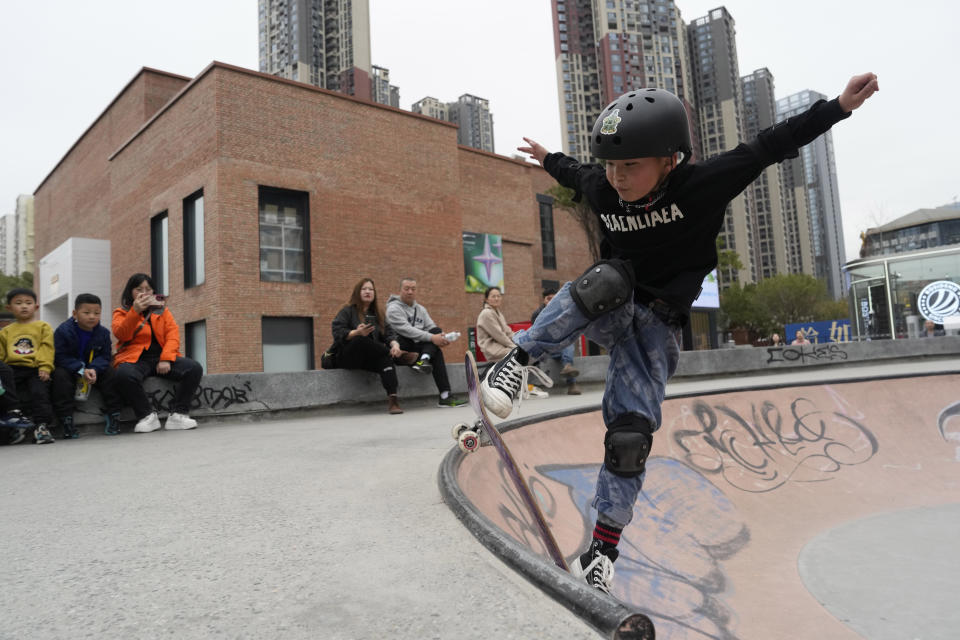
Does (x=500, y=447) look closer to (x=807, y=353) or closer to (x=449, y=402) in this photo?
(x=449, y=402)

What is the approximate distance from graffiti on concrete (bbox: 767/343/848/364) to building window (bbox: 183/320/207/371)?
1385 centimetres

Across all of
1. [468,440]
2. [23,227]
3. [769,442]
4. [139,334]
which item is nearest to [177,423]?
[139,334]

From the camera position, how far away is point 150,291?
5.38 m

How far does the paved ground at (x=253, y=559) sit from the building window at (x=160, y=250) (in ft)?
50.8

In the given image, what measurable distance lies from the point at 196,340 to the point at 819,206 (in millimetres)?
107135

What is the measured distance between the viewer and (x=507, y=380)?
2.11 m

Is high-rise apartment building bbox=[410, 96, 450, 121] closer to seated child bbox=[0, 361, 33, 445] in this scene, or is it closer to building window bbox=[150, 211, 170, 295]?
building window bbox=[150, 211, 170, 295]

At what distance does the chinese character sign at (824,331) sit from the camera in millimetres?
30359

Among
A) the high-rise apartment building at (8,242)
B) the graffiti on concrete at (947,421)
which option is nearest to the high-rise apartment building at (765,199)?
the graffiti on concrete at (947,421)

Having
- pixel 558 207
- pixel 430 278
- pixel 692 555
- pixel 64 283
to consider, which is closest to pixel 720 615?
pixel 692 555

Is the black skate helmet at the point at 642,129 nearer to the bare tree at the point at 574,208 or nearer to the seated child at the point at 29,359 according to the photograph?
the seated child at the point at 29,359

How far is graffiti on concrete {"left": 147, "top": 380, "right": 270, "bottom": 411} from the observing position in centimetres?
567

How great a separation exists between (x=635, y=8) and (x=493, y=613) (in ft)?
250

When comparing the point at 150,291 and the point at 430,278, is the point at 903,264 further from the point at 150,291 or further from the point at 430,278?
the point at 150,291
